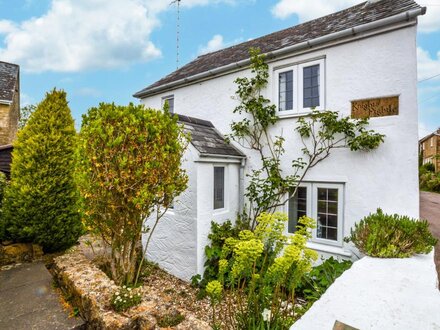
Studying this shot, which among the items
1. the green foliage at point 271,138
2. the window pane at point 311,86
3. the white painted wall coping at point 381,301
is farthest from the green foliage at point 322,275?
the window pane at point 311,86

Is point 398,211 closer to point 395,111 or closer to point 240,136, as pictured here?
point 395,111

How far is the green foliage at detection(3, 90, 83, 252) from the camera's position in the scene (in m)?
6.06

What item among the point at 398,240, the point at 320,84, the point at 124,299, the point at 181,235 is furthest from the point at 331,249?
the point at 124,299

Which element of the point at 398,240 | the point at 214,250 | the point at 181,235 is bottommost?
the point at 214,250

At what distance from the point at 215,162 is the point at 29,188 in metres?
5.08

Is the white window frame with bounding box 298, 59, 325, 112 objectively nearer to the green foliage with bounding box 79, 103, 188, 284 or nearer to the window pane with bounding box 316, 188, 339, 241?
the window pane with bounding box 316, 188, 339, 241

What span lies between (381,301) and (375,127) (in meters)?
4.51

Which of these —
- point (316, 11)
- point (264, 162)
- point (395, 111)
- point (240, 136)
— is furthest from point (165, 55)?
point (395, 111)

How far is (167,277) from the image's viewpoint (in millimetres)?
6949

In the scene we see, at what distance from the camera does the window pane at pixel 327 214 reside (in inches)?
259

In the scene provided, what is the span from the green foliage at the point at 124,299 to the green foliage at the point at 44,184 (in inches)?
136

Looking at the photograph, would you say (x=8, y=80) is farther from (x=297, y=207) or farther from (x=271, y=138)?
(x=297, y=207)

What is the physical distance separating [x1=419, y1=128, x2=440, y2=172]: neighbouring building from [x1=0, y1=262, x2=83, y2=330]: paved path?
40.1 meters

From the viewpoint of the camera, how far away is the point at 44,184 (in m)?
6.20
